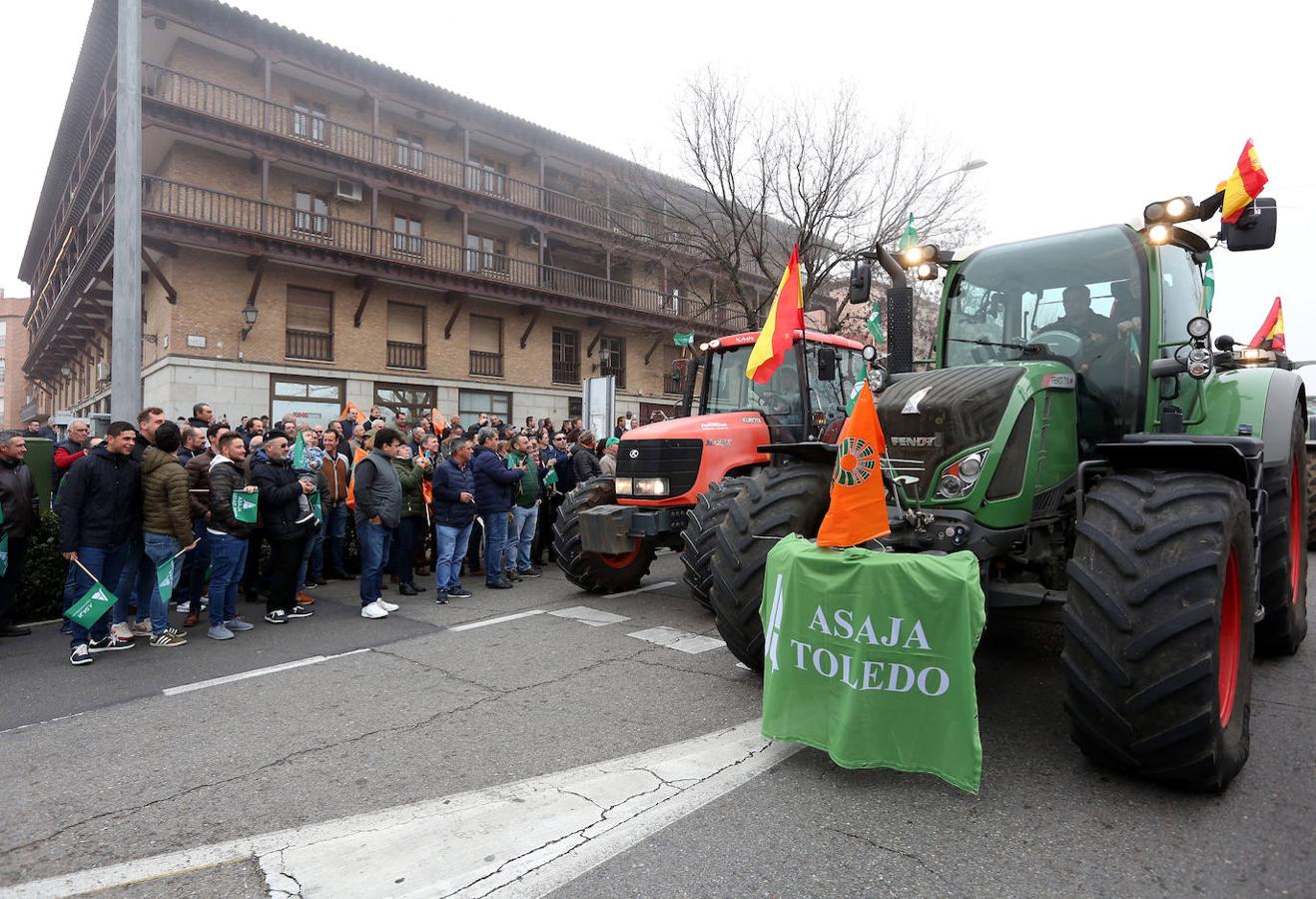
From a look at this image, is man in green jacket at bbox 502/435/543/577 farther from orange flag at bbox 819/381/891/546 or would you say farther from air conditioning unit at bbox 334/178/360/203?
air conditioning unit at bbox 334/178/360/203

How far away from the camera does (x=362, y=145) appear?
21.0 meters

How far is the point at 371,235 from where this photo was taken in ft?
65.7

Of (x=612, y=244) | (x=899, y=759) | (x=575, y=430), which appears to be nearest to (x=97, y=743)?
(x=899, y=759)

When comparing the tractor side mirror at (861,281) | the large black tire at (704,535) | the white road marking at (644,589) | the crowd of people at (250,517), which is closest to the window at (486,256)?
the crowd of people at (250,517)

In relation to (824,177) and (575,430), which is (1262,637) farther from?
(824,177)

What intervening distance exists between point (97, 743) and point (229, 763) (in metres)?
0.99

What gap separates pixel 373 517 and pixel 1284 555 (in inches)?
283

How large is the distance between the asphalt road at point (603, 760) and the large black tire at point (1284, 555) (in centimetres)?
20

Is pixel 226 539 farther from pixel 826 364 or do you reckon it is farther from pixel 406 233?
pixel 406 233

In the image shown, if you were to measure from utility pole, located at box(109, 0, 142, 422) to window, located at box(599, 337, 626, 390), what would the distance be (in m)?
18.5

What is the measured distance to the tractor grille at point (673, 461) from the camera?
22.7ft

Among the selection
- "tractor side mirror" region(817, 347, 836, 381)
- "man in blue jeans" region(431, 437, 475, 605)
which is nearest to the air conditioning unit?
"man in blue jeans" region(431, 437, 475, 605)

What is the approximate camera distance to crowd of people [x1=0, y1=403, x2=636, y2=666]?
19.8 feet

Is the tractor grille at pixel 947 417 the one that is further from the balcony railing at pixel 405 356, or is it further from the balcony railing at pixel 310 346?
the balcony railing at pixel 405 356
